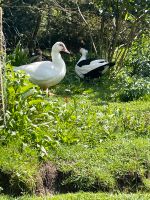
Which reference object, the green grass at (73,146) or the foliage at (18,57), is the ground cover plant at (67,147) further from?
the foliage at (18,57)

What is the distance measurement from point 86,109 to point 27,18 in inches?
228

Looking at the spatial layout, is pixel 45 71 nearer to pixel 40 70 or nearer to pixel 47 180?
pixel 40 70

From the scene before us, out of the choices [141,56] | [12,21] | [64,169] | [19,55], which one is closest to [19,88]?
[64,169]

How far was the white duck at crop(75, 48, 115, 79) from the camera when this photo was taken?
1148 cm

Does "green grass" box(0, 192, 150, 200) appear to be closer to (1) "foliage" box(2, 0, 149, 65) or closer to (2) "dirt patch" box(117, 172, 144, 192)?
(2) "dirt patch" box(117, 172, 144, 192)

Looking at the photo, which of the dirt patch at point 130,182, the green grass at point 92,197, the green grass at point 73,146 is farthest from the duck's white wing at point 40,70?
the green grass at point 92,197

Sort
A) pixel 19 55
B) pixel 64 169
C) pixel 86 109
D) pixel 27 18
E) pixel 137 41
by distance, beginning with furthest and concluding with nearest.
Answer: pixel 27 18 < pixel 137 41 < pixel 19 55 < pixel 86 109 < pixel 64 169

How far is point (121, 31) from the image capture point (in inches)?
515

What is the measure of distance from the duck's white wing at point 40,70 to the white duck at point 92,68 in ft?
4.88

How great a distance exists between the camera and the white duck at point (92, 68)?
11477 millimetres

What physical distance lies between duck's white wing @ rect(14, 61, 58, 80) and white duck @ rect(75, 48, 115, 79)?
1486 mm

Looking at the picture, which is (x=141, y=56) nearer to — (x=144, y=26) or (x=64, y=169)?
(x=144, y=26)

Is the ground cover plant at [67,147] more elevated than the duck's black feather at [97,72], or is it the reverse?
the duck's black feather at [97,72]

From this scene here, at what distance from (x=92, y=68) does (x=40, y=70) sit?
1.79 m
